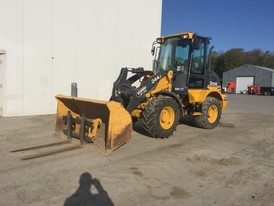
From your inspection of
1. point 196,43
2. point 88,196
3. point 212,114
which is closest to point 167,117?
point 196,43

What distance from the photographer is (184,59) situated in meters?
8.03

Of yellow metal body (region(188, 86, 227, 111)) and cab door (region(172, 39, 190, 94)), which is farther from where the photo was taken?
yellow metal body (region(188, 86, 227, 111))

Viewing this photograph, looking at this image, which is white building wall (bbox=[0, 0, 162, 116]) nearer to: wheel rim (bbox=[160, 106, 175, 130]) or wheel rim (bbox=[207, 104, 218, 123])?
wheel rim (bbox=[207, 104, 218, 123])

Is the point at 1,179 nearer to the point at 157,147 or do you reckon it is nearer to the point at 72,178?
A: the point at 72,178

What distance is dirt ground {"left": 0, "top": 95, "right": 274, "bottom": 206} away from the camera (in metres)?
3.81

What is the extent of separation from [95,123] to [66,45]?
6584 mm

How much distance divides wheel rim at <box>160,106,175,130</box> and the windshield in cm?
144

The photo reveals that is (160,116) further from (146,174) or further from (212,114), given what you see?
(212,114)

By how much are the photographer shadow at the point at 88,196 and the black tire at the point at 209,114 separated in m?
5.02

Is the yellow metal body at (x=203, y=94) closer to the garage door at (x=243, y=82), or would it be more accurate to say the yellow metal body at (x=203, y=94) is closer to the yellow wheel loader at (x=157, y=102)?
the yellow wheel loader at (x=157, y=102)

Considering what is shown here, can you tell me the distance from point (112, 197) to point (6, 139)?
428cm

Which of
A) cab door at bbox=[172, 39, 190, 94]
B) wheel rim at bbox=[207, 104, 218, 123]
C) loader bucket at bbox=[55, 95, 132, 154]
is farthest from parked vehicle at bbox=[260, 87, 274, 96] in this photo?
loader bucket at bbox=[55, 95, 132, 154]

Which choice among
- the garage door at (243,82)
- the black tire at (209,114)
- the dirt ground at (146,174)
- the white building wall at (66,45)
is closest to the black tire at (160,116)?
the dirt ground at (146,174)

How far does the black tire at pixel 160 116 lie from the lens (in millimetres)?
6660
